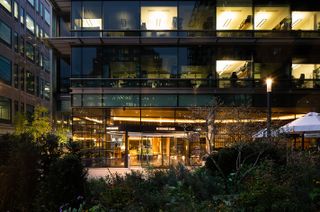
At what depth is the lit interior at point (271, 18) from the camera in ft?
98.3

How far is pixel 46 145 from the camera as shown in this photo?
368 inches

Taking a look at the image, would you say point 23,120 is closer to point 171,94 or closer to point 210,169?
point 171,94

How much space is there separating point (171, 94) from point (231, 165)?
18.1 meters

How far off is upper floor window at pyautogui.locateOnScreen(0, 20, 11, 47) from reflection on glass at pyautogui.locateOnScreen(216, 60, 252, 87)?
31408mm

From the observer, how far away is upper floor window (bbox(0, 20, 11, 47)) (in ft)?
158

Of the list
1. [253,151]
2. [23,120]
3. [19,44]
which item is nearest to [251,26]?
[253,151]

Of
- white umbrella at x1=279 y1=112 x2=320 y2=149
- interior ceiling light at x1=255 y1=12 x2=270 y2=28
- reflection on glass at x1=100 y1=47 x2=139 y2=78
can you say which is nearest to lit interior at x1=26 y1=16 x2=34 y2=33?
reflection on glass at x1=100 y1=47 x2=139 y2=78

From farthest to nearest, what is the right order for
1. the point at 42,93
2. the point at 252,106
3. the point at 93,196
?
the point at 42,93 < the point at 252,106 < the point at 93,196

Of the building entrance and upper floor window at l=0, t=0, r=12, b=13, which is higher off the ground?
upper floor window at l=0, t=0, r=12, b=13

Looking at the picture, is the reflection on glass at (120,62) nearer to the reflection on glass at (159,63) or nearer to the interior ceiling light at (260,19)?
the reflection on glass at (159,63)

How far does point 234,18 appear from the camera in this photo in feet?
98.1

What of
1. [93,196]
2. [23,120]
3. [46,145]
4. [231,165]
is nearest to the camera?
[93,196]

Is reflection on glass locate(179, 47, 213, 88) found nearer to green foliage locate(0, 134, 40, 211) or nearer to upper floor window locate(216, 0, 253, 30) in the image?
upper floor window locate(216, 0, 253, 30)

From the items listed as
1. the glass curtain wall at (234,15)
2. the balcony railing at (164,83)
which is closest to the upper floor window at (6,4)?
the balcony railing at (164,83)
